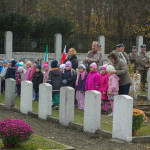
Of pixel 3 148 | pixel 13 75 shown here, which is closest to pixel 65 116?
pixel 3 148

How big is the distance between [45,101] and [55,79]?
2.08 meters

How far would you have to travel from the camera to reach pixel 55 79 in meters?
15.4

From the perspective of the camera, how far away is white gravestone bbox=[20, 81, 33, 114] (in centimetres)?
1442

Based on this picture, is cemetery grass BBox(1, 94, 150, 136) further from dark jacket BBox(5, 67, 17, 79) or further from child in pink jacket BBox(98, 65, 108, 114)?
dark jacket BBox(5, 67, 17, 79)

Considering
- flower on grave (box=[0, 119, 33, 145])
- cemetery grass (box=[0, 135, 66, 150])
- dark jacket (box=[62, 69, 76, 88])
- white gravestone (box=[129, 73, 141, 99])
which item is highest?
dark jacket (box=[62, 69, 76, 88])

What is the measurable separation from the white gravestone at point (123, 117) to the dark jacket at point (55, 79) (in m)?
5.28

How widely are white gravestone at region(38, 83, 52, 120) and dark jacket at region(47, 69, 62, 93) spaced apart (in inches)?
69.7

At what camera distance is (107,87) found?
13.7 metres

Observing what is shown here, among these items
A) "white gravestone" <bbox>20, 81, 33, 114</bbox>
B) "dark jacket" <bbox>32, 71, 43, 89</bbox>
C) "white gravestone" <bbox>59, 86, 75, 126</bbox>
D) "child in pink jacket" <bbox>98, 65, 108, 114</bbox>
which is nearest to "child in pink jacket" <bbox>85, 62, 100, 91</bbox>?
"child in pink jacket" <bbox>98, 65, 108, 114</bbox>

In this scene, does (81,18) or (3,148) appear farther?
(81,18)

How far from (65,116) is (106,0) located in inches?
1182

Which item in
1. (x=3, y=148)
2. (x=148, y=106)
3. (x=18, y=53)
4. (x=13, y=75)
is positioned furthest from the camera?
(x=18, y=53)

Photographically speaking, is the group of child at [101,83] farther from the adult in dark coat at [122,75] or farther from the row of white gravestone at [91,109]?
the row of white gravestone at [91,109]

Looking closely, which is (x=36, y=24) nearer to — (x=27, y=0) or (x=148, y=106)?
(x=27, y=0)
